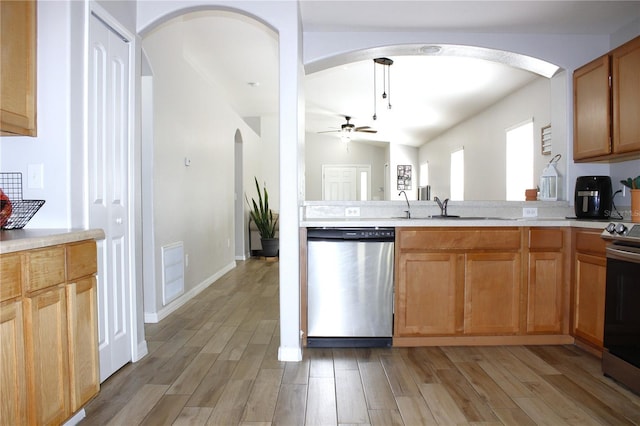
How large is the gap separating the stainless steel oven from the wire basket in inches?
118

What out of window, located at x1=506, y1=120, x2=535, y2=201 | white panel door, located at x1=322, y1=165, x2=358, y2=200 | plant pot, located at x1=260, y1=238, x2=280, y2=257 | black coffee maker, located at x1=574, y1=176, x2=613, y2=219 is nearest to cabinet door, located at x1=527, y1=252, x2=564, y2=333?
black coffee maker, located at x1=574, y1=176, x2=613, y2=219

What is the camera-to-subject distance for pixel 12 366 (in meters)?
1.42

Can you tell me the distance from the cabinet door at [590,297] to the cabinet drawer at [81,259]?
2876 millimetres

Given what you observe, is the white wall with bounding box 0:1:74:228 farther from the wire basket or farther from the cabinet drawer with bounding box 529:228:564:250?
the cabinet drawer with bounding box 529:228:564:250

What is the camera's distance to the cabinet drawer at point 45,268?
1516 millimetres

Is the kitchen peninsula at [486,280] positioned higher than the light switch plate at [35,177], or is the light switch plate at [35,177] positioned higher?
the light switch plate at [35,177]

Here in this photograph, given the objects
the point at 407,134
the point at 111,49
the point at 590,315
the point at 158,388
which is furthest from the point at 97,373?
the point at 407,134

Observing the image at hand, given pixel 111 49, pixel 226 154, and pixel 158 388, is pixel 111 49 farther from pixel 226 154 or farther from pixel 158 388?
pixel 226 154

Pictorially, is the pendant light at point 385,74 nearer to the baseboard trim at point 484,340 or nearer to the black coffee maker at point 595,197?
the black coffee maker at point 595,197

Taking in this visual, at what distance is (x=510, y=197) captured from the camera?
5.66 metres

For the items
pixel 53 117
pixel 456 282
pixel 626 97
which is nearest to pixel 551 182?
pixel 626 97

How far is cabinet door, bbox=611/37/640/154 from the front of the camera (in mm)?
2682

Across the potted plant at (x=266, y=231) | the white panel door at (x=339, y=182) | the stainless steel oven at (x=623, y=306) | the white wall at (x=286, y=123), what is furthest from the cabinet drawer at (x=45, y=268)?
the white panel door at (x=339, y=182)

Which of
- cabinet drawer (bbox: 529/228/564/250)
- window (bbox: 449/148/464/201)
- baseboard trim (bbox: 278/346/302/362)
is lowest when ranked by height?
baseboard trim (bbox: 278/346/302/362)
